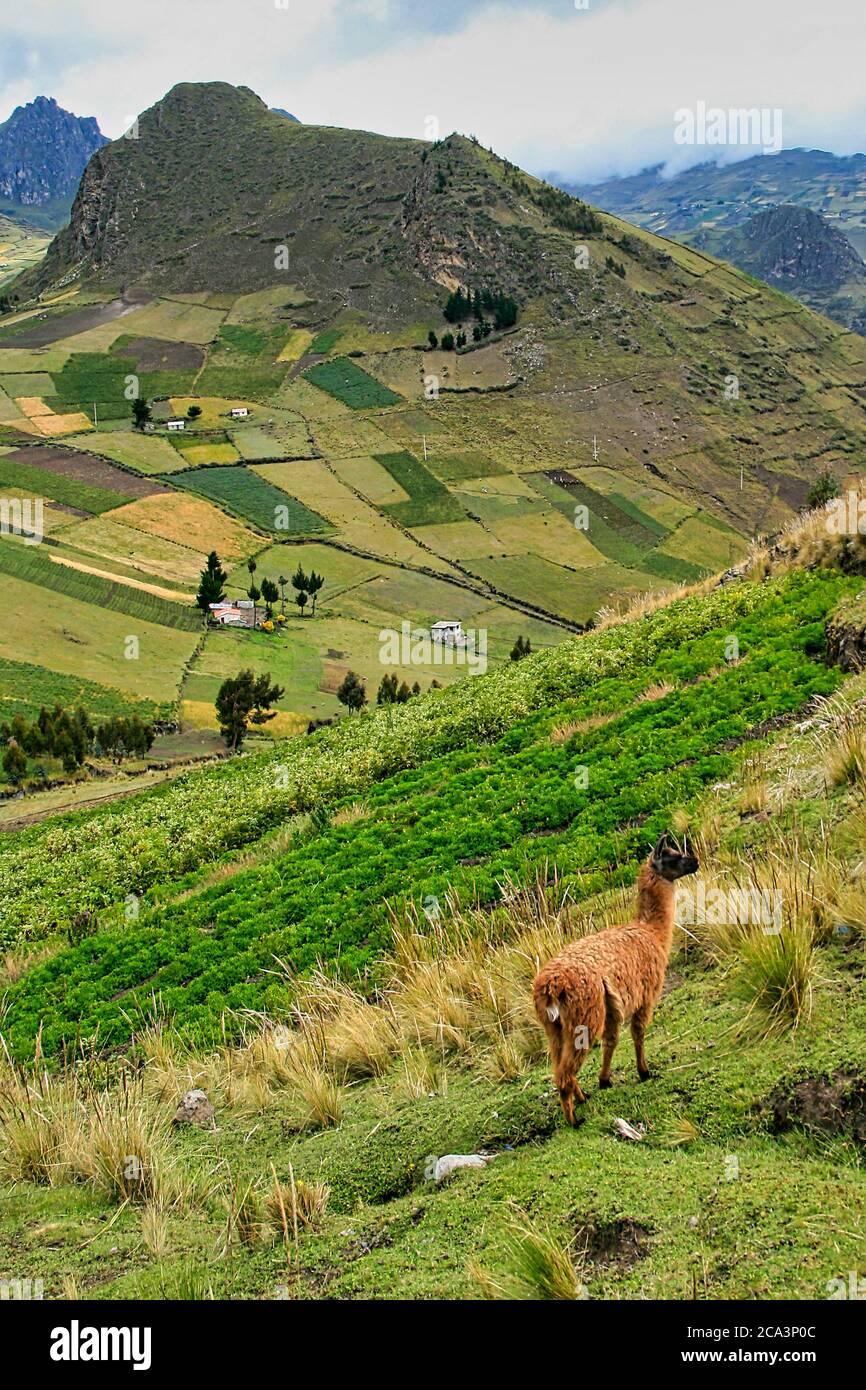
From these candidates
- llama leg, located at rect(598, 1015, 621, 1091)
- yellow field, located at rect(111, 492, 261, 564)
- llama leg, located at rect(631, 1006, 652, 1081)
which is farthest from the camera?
yellow field, located at rect(111, 492, 261, 564)

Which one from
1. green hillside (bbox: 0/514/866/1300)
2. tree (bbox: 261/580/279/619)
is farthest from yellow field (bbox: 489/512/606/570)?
green hillside (bbox: 0/514/866/1300)

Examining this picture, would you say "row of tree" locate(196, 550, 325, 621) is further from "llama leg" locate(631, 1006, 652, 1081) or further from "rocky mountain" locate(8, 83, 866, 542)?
"llama leg" locate(631, 1006, 652, 1081)

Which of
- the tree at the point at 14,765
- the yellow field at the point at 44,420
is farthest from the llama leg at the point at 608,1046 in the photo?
the yellow field at the point at 44,420

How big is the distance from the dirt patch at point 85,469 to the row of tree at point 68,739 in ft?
201

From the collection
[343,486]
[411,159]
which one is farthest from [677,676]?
[411,159]

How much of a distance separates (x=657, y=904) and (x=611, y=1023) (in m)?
0.97

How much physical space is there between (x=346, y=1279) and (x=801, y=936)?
12.3 feet

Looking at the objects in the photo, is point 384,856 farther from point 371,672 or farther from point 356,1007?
point 371,672

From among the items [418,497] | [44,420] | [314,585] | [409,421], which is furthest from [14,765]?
[409,421]

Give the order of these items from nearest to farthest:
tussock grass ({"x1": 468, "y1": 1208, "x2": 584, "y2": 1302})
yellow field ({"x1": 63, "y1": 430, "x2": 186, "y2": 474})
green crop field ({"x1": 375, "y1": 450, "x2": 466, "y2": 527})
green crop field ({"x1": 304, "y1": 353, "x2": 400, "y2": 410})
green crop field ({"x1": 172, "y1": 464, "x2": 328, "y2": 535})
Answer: tussock grass ({"x1": 468, "y1": 1208, "x2": 584, "y2": 1302}) → green crop field ({"x1": 172, "y1": 464, "x2": 328, "y2": 535}) → green crop field ({"x1": 375, "y1": 450, "x2": 466, "y2": 527}) → yellow field ({"x1": 63, "y1": 430, "x2": 186, "y2": 474}) → green crop field ({"x1": 304, "y1": 353, "x2": 400, "y2": 410})

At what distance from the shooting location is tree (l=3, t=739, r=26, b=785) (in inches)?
1950

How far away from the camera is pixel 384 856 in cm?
1631

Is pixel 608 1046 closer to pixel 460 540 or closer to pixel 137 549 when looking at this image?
pixel 137 549

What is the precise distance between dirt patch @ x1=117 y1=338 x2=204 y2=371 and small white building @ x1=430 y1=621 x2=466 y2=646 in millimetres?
87800
